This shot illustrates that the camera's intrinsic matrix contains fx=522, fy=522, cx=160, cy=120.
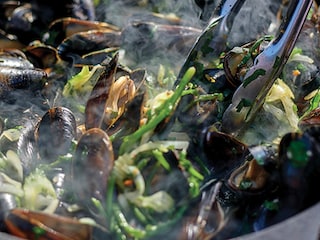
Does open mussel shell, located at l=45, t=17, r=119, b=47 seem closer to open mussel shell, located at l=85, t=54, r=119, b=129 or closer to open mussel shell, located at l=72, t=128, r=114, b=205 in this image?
open mussel shell, located at l=85, t=54, r=119, b=129

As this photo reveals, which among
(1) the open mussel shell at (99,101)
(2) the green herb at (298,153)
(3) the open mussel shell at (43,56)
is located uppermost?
(2) the green herb at (298,153)

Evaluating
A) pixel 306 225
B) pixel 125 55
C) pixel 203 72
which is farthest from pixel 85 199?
pixel 125 55

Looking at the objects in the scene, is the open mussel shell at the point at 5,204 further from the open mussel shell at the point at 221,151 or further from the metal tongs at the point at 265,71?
the metal tongs at the point at 265,71

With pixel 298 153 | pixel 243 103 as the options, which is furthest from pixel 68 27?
pixel 298 153

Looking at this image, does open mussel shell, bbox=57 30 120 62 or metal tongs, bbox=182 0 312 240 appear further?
open mussel shell, bbox=57 30 120 62

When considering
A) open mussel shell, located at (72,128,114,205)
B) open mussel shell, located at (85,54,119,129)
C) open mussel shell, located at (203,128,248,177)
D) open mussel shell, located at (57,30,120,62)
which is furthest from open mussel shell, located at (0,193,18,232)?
open mussel shell, located at (57,30,120,62)

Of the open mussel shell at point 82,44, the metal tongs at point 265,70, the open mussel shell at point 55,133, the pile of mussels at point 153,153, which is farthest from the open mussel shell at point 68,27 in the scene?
the metal tongs at point 265,70

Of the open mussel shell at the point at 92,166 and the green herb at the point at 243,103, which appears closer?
the open mussel shell at the point at 92,166

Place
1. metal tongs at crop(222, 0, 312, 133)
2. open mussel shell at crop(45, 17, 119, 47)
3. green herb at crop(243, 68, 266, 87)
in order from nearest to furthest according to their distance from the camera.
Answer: metal tongs at crop(222, 0, 312, 133) < green herb at crop(243, 68, 266, 87) < open mussel shell at crop(45, 17, 119, 47)
